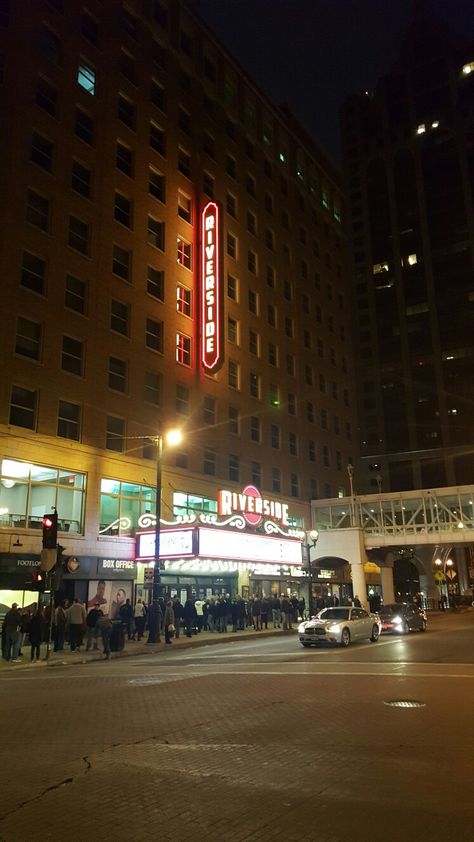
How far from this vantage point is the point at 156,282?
3972cm

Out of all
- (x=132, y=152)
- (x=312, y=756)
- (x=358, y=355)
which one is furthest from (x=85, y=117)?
(x=358, y=355)

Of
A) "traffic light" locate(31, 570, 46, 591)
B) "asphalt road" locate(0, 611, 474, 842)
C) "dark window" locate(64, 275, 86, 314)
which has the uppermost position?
"dark window" locate(64, 275, 86, 314)

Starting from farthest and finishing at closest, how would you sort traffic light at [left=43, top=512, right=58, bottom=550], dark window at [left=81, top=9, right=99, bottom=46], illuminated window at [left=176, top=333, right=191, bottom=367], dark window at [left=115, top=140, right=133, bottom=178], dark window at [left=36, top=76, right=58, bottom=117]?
1. illuminated window at [left=176, top=333, right=191, bottom=367]
2. dark window at [left=115, top=140, right=133, bottom=178]
3. dark window at [left=81, top=9, right=99, bottom=46]
4. dark window at [left=36, top=76, right=58, bottom=117]
5. traffic light at [left=43, top=512, right=58, bottom=550]

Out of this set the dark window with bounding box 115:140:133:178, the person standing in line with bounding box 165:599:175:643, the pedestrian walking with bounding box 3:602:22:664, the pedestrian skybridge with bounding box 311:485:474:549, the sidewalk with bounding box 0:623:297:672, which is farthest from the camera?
the pedestrian skybridge with bounding box 311:485:474:549

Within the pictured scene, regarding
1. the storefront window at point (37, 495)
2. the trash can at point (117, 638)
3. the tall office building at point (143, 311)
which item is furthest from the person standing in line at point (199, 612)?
the trash can at point (117, 638)

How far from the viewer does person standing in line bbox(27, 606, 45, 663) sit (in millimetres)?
21080

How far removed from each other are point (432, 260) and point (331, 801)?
3978 inches

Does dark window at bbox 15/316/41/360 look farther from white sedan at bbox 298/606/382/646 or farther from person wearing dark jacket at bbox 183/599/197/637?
white sedan at bbox 298/606/382/646

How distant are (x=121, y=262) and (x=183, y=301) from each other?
5.59 meters

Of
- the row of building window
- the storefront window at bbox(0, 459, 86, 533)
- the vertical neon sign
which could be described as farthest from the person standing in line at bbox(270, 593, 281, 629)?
the vertical neon sign

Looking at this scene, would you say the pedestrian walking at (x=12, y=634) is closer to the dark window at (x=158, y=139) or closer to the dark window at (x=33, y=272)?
the dark window at (x=33, y=272)

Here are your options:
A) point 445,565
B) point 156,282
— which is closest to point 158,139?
point 156,282

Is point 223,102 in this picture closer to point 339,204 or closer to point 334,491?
point 339,204

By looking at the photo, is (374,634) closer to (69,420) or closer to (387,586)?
(69,420)
